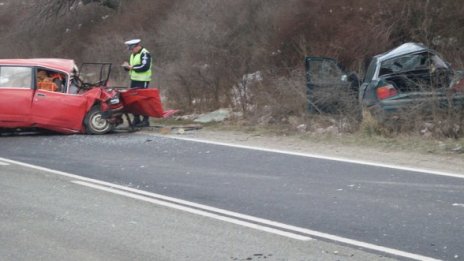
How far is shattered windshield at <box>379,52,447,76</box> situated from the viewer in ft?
43.4

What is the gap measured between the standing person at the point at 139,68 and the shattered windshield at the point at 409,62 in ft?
15.5

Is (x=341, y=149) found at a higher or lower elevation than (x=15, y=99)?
lower

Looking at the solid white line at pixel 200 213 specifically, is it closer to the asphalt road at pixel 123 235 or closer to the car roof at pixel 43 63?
the asphalt road at pixel 123 235

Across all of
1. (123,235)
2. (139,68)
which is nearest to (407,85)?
(139,68)

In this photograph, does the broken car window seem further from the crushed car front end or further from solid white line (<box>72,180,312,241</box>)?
the crushed car front end

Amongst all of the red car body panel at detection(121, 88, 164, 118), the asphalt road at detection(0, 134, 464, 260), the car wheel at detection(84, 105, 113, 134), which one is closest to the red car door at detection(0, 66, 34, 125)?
the asphalt road at detection(0, 134, 464, 260)

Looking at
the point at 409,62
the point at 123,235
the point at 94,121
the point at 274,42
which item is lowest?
the point at 123,235

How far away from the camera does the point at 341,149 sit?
1177 centimetres

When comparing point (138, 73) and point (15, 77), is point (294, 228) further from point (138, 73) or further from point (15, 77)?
point (138, 73)

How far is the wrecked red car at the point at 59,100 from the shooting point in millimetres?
14031

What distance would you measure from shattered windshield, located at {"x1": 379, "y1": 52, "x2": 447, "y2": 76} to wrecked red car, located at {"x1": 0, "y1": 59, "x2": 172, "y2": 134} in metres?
4.38

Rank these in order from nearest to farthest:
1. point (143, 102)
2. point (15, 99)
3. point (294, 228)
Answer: point (294, 228)
point (15, 99)
point (143, 102)

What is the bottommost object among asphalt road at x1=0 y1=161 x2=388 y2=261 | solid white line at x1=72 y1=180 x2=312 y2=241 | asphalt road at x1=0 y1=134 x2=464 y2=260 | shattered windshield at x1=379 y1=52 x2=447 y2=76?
asphalt road at x1=0 y1=161 x2=388 y2=261

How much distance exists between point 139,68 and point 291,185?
693cm
